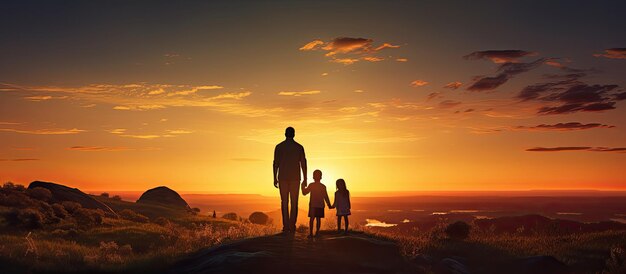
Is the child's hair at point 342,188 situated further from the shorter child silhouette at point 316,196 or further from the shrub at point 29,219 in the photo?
the shrub at point 29,219

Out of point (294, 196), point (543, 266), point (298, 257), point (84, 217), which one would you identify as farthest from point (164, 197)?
point (543, 266)

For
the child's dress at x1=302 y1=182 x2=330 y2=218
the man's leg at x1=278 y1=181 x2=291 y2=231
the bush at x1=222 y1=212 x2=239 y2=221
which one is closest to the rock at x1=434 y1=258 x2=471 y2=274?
the child's dress at x1=302 y1=182 x2=330 y2=218

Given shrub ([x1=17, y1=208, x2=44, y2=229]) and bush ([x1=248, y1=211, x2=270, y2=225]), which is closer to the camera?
shrub ([x1=17, y1=208, x2=44, y2=229])

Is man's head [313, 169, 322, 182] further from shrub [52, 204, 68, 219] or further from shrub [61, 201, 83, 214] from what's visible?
shrub [61, 201, 83, 214]

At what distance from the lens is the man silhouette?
19.0m

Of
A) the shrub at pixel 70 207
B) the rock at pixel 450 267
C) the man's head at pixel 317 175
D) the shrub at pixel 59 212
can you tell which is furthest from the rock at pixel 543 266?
the shrub at pixel 70 207

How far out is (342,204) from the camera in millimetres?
20250

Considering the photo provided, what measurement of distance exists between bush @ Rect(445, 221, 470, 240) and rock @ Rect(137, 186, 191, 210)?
167 ft

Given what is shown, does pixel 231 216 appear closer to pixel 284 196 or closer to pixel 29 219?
pixel 29 219

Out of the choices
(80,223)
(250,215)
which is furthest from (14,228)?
(250,215)

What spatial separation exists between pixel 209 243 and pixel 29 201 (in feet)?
67.5

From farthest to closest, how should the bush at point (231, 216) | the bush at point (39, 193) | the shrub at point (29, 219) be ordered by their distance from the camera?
1. the bush at point (231, 216)
2. the bush at point (39, 193)
3. the shrub at point (29, 219)

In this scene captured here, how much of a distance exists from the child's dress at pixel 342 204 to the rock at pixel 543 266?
6.42m

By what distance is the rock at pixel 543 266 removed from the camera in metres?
16.2
